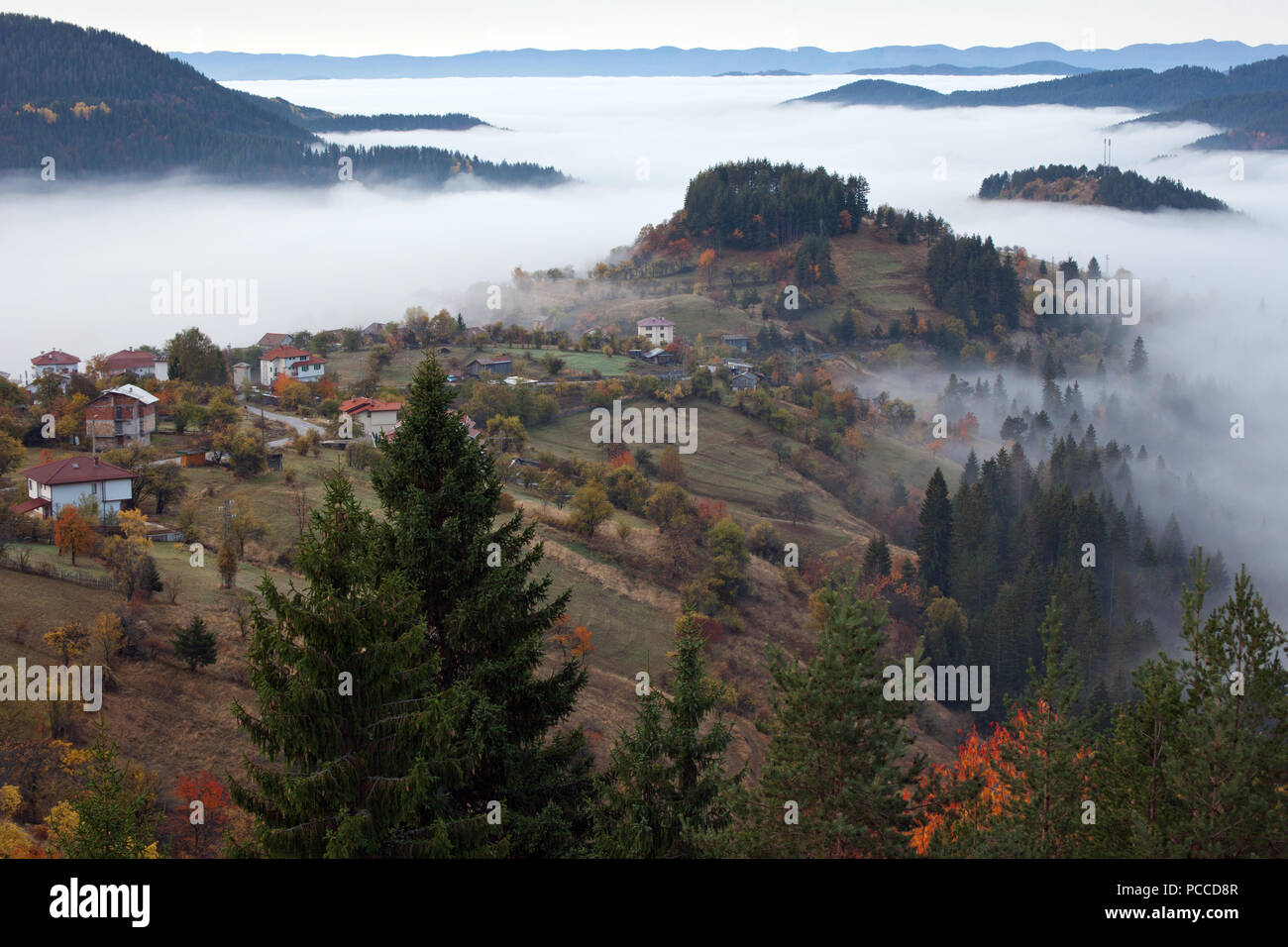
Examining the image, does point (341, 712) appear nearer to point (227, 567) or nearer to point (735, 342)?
point (227, 567)

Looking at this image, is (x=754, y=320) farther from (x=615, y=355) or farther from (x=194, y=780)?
(x=194, y=780)

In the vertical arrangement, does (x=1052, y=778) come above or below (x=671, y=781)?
below

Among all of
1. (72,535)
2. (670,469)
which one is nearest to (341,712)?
(72,535)

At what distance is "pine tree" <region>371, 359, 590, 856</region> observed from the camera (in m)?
17.5

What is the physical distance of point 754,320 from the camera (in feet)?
507

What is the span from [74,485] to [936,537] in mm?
65500

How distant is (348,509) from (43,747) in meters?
26.0

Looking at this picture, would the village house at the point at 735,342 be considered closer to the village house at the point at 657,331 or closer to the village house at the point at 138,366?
the village house at the point at 657,331

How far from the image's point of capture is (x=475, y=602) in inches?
690

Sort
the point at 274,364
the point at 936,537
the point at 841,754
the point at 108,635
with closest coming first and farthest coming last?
the point at 841,754, the point at 108,635, the point at 936,537, the point at 274,364

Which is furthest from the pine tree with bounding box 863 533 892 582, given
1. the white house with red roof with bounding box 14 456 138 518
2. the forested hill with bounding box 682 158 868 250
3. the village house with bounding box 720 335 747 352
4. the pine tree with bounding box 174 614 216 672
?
the forested hill with bounding box 682 158 868 250

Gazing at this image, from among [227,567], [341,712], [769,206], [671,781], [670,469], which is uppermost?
[769,206]

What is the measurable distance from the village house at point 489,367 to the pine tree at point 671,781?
305 feet
